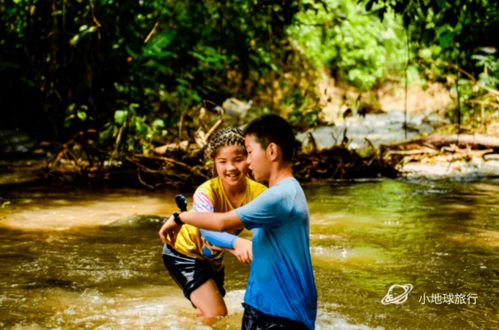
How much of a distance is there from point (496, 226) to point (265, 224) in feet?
14.2

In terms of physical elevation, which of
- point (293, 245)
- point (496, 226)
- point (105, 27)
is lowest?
point (496, 226)

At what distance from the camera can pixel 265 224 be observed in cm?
261

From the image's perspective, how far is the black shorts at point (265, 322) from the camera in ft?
8.52

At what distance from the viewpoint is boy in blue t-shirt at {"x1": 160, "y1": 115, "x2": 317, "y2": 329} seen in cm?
260

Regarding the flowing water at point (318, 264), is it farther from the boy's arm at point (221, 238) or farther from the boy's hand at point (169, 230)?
the boy's arm at point (221, 238)

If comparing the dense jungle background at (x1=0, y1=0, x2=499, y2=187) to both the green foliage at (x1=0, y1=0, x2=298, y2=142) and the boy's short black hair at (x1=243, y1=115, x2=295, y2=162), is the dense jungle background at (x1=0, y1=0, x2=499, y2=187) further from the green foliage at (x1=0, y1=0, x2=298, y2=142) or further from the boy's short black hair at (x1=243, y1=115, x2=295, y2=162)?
the boy's short black hair at (x1=243, y1=115, x2=295, y2=162)

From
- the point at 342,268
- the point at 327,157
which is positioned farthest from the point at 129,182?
the point at 342,268

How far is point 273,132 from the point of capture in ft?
8.95

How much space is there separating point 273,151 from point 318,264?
2456mm

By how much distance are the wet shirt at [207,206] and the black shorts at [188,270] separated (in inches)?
1.3

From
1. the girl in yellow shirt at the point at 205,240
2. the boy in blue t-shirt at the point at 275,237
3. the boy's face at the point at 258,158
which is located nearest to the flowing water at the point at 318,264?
the girl in yellow shirt at the point at 205,240

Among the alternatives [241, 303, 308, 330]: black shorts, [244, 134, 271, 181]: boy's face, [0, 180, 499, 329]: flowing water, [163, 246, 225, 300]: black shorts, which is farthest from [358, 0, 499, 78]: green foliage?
[241, 303, 308, 330]: black shorts

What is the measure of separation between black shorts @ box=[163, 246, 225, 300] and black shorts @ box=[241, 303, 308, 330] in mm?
1108

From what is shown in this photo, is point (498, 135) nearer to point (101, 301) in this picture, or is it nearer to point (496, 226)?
point (496, 226)
